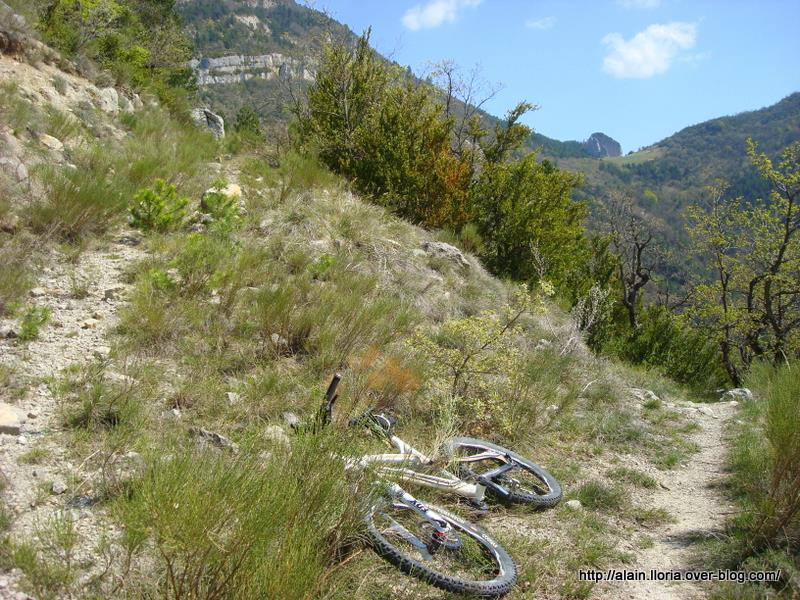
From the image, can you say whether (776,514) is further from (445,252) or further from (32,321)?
(445,252)

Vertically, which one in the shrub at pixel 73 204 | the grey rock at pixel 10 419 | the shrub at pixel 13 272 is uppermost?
the shrub at pixel 73 204

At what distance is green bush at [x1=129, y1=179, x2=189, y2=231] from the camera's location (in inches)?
234

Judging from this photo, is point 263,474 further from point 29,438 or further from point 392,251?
point 392,251

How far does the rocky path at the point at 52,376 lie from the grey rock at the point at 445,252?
4316 millimetres

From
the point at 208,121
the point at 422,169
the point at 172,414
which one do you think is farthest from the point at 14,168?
the point at 208,121

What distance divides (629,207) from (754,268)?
24.7 feet

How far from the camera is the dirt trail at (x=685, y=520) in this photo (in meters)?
3.07

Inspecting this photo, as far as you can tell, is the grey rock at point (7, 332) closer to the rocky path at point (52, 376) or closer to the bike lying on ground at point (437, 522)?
the rocky path at point (52, 376)

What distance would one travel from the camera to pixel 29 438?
2.91 m

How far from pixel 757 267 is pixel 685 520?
1228 centimetres

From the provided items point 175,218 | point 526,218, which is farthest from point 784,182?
point 175,218

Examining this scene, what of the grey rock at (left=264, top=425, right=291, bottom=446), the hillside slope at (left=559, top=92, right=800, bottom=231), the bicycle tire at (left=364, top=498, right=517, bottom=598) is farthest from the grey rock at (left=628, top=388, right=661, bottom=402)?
the hillside slope at (left=559, top=92, right=800, bottom=231)

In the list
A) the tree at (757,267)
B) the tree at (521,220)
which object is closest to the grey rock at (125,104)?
the tree at (521,220)

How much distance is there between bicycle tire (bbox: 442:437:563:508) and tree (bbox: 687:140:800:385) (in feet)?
33.2
